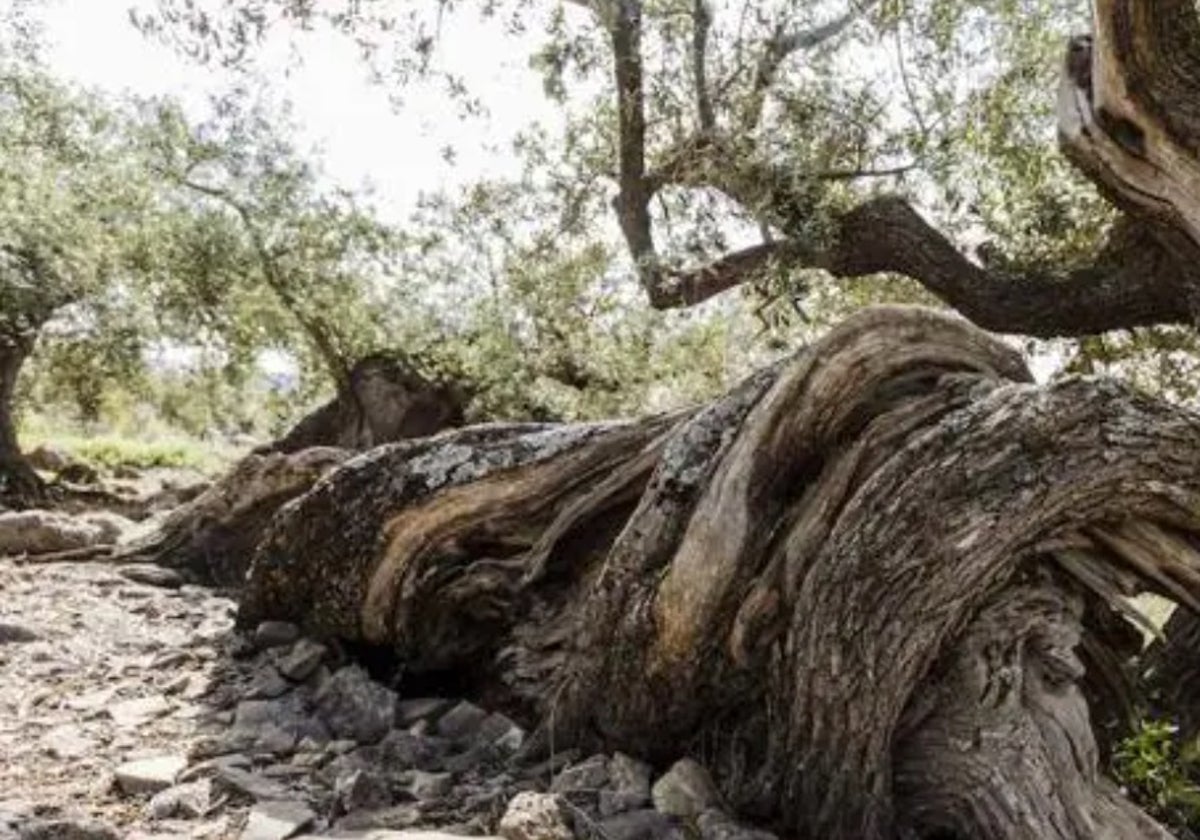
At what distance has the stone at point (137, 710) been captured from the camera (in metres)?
6.14

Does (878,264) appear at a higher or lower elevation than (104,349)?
lower

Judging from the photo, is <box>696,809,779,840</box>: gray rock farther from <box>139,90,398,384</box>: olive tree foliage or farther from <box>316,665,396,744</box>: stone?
<box>139,90,398,384</box>: olive tree foliage

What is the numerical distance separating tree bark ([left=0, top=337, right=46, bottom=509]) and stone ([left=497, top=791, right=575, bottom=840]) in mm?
17156

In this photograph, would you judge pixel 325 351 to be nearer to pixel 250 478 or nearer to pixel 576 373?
pixel 576 373

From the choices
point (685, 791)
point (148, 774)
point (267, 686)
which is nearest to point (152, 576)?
point (267, 686)

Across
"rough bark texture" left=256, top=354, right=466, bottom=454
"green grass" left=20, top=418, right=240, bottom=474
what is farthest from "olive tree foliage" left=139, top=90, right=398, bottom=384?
"green grass" left=20, top=418, right=240, bottom=474

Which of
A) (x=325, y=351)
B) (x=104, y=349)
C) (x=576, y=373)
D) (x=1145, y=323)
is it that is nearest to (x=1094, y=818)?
(x=1145, y=323)

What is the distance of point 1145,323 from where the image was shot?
8.26 metres

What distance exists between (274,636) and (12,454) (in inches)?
581

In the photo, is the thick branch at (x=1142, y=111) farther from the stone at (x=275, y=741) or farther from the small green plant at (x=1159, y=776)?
the stone at (x=275, y=741)

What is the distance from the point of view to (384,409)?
18422 mm

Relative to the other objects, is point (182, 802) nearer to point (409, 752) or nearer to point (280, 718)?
point (409, 752)

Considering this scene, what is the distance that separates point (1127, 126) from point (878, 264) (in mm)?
3054

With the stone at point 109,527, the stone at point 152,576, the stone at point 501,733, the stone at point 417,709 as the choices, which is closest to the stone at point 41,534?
the stone at point 109,527
